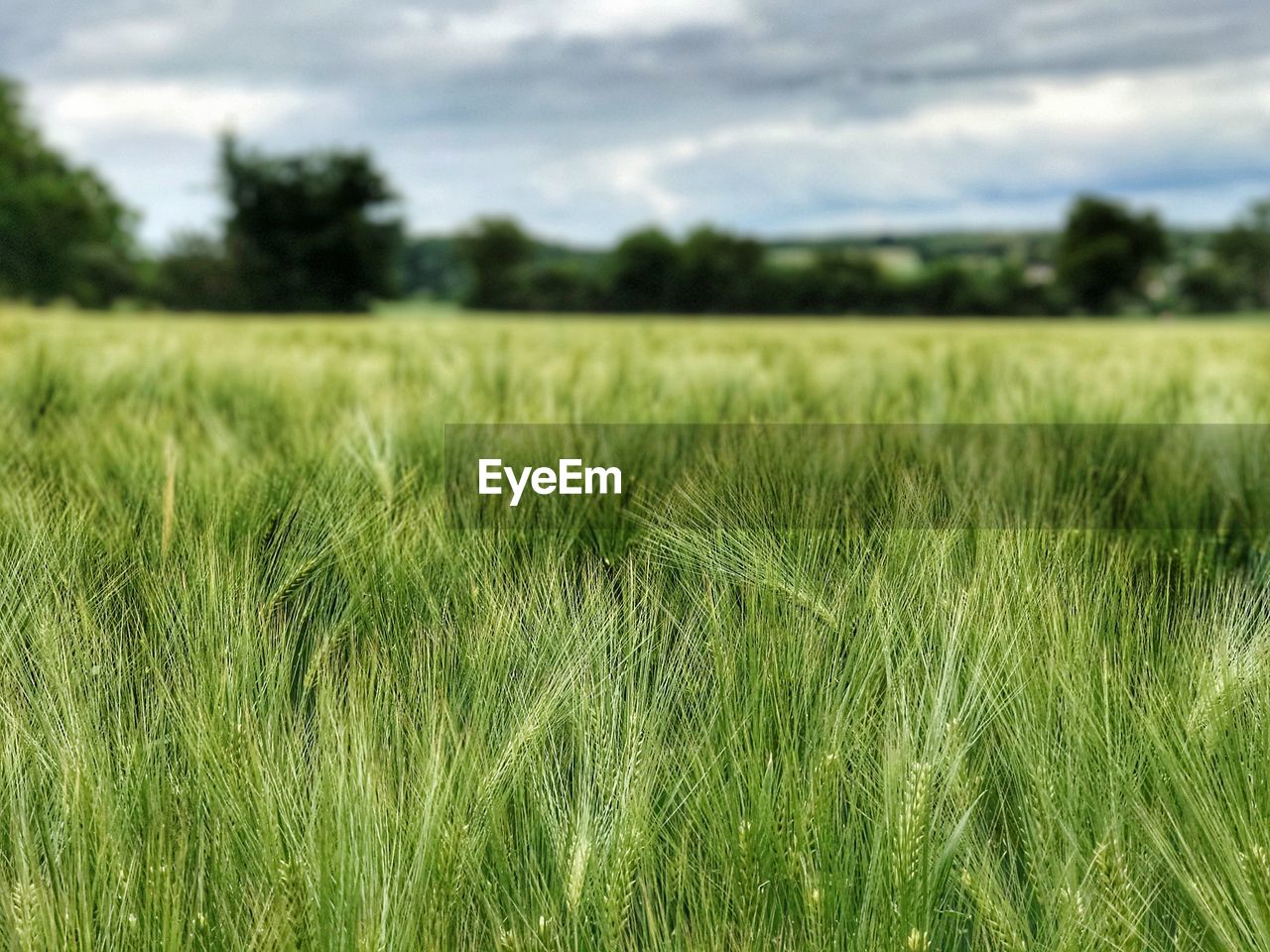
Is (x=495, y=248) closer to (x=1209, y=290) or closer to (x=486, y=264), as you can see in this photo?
(x=486, y=264)

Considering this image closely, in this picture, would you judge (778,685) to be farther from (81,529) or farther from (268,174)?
(268,174)

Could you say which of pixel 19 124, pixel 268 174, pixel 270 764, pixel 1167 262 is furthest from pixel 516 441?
pixel 1167 262

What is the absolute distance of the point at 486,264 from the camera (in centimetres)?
5638

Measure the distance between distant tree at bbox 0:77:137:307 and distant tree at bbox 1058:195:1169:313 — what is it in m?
44.6

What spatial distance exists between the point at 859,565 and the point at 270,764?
58cm

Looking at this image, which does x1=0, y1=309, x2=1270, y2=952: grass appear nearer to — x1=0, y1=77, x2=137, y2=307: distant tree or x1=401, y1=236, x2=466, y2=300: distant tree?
x1=0, y1=77, x2=137, y2=307: distant tree

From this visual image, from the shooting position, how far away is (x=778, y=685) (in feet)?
2.93

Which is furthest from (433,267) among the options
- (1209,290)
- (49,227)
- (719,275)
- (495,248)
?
(1209,290)

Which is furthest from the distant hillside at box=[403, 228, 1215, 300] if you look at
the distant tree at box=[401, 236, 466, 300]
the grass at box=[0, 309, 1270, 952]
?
the grass at box=[0, 309, 1270, 952]

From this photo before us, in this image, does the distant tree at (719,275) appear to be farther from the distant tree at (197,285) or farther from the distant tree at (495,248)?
the distant tree at (197,285)

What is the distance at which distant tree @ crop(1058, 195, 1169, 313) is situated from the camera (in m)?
51.8

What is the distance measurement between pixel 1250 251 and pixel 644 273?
3722 centimetres

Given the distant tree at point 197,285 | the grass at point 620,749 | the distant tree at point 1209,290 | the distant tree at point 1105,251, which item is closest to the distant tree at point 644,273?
the distant tree at point 197,285

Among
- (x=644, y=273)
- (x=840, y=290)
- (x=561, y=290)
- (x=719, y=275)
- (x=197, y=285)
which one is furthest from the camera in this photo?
(x=719, y=275)
